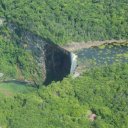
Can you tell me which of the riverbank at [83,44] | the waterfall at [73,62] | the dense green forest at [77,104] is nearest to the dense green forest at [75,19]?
the riverbank at [83,44]

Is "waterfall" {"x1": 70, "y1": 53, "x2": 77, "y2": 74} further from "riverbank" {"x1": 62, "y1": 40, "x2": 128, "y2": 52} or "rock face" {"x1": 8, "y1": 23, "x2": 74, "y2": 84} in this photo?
"riverbank" {"x1": 62, "y1": 40, "x2": 128, "y2": 52}

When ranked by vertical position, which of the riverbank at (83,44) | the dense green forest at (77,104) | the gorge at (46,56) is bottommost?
the gorge at (46,56)

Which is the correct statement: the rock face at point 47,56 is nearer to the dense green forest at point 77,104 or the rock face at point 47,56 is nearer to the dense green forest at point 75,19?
the dense green forest at point 75,19

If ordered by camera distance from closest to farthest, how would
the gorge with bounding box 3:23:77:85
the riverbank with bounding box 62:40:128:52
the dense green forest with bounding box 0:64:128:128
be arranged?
the dense green forest with bounding box 0:64:128:128, the riverbank with bounding box 62:40:128:52, the gorge with bounding box 3:23:77:85

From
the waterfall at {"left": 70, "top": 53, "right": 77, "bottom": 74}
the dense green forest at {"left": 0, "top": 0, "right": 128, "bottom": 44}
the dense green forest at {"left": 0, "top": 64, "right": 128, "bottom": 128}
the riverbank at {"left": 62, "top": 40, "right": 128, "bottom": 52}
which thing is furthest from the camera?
the dense green forest at {"left": 0, "top": 0, "right": 128, "bottom": 44}

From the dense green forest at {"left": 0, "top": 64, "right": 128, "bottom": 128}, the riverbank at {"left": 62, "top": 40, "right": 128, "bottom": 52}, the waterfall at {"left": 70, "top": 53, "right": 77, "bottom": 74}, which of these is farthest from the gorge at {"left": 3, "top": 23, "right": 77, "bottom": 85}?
the dense green forest at {"left": 0, "top": 64, "right": 128, "bottom": 128}

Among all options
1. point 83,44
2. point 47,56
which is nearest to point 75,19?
point 83,44

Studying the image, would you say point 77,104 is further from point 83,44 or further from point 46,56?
point 46,56
